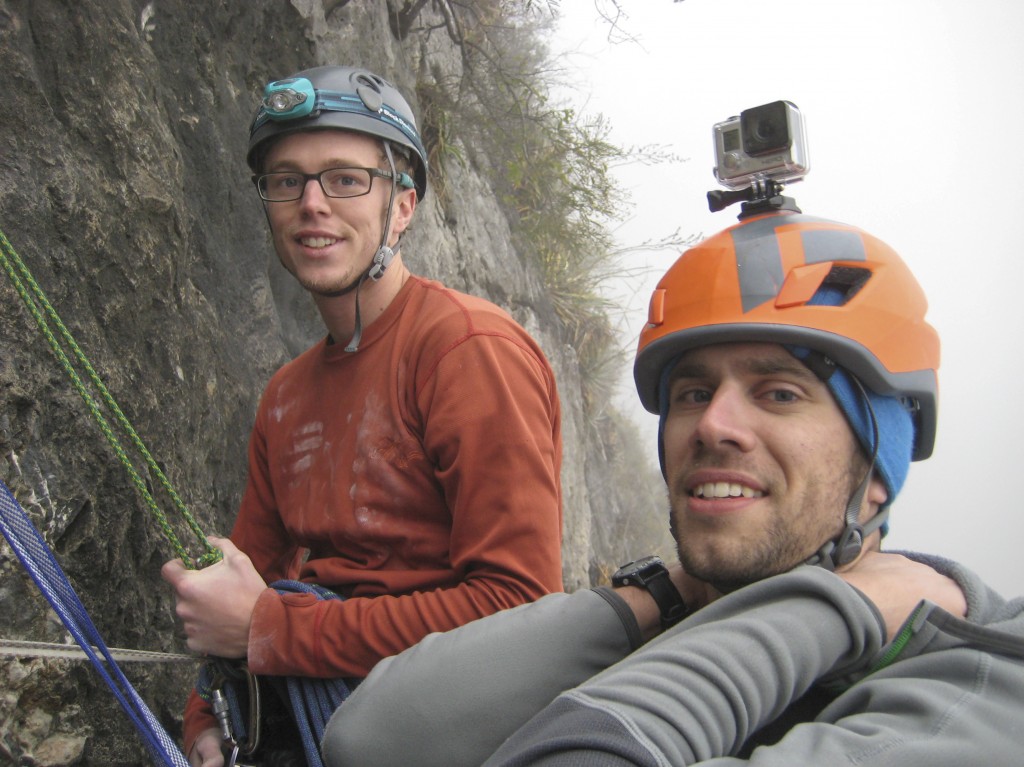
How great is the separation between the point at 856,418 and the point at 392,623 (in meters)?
1.13

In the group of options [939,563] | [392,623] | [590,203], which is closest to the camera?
[939,563]

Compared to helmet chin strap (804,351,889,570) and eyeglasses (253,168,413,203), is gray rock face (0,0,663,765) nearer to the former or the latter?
eyeglasses (253,168,413,203)

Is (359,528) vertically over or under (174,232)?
under

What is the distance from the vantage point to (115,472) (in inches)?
107

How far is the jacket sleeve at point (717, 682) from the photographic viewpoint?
1.15 metres

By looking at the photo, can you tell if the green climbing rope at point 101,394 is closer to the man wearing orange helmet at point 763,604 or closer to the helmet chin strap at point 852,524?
the man wearing orange helmet at point 763,604

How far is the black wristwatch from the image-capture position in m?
1.75

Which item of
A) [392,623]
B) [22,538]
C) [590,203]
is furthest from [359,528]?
[590,203]

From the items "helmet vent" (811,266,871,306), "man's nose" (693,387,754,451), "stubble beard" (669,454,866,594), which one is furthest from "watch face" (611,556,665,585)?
"helmet vent" (811,266,871,306)

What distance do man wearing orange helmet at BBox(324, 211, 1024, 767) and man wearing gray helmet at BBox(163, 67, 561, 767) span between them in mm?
390

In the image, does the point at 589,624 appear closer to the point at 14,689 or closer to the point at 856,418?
the point at 856,418

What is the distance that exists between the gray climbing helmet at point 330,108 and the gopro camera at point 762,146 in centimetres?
112

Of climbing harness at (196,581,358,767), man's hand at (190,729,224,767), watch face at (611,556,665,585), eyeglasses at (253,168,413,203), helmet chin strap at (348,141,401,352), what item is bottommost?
man's hand at (190,729,224,767)

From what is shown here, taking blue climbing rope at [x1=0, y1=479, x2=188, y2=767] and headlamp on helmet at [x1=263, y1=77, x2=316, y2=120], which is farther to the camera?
headlamp on helmet at [x1=263, y1=77, x2=316, y2=120]
